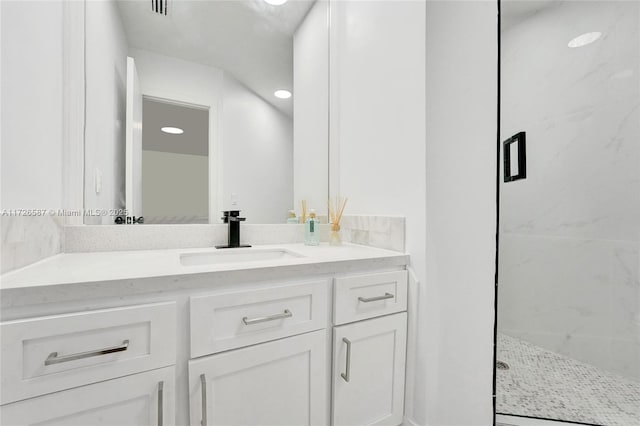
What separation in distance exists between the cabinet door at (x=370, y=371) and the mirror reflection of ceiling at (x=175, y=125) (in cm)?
99

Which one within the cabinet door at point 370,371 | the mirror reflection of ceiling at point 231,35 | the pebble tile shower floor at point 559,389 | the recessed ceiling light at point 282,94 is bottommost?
the pebble tile shower floor at point 559,389

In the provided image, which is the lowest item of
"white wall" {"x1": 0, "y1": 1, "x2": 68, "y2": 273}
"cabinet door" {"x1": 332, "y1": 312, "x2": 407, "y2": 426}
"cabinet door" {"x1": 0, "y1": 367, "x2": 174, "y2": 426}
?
"cabinet door" {"x1": 332, "y1": 312, "x2": 407, "y2": 426}

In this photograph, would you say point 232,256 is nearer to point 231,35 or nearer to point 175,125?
point 175,125

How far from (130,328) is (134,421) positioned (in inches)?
8.4

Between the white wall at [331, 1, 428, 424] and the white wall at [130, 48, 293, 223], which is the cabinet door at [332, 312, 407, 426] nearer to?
the white wall at [331, 1, 428, 424]

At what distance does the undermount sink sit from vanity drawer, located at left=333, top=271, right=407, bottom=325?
275 mm

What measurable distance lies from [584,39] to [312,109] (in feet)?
5.12

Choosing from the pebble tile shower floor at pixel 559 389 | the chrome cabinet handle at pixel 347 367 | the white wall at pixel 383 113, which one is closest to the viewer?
the chrome cabinet handle at pixel 347 367

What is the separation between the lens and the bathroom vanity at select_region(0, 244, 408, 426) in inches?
21.5

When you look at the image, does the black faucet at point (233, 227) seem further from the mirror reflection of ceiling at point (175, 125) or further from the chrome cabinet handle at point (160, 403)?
the chrome cabinet handle at point (160, 403)

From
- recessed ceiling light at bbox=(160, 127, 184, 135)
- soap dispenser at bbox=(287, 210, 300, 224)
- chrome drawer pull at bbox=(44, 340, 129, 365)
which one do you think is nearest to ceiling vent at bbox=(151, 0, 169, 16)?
recessed ceiling light at bbox=(160, 127, 184, 135)

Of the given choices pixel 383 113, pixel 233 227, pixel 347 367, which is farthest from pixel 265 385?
pixel 383 113

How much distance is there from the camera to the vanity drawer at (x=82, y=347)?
0.52 metres

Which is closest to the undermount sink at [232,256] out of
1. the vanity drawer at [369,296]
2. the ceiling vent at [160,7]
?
the vanity drawer at [369,296]
